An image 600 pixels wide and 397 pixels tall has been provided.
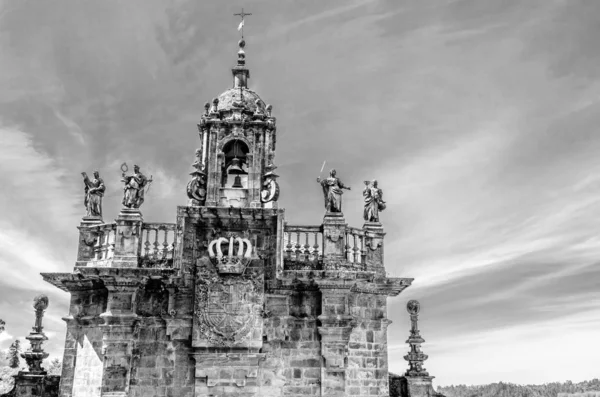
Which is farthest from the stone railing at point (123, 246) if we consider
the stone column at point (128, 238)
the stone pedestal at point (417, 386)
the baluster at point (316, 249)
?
the stone pedestal at point (417, 386)

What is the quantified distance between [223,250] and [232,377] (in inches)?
142

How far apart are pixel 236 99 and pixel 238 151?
1.75 m

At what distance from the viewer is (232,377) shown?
55.6 feet

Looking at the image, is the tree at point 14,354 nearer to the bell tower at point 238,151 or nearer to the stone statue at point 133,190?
the stone statue at point 133,190

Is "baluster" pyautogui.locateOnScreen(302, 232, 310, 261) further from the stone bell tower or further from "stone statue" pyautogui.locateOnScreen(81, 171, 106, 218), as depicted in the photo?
"stone statue" pyautogui.locateOnScreen(81, 171, 106, 218)

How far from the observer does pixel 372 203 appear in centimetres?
1902

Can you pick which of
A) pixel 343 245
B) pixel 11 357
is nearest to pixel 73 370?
pixel 343 245

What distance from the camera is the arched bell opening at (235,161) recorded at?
64.5 feet

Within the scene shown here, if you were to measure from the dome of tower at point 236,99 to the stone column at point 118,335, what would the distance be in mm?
6424

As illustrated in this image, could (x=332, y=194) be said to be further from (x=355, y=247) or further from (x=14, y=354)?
(x=14, y=354)

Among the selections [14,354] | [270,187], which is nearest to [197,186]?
[270,187]

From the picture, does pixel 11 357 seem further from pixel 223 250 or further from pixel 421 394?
pixel 421 394

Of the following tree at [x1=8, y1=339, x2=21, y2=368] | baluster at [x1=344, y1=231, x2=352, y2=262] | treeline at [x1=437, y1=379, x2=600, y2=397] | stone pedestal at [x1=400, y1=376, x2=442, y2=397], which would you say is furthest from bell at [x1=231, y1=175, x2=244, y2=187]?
tree at [x1=8, y1=339, x2=21, y2=368]

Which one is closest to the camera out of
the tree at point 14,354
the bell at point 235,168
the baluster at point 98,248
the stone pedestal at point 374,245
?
the stone pedestal at point 374,245
